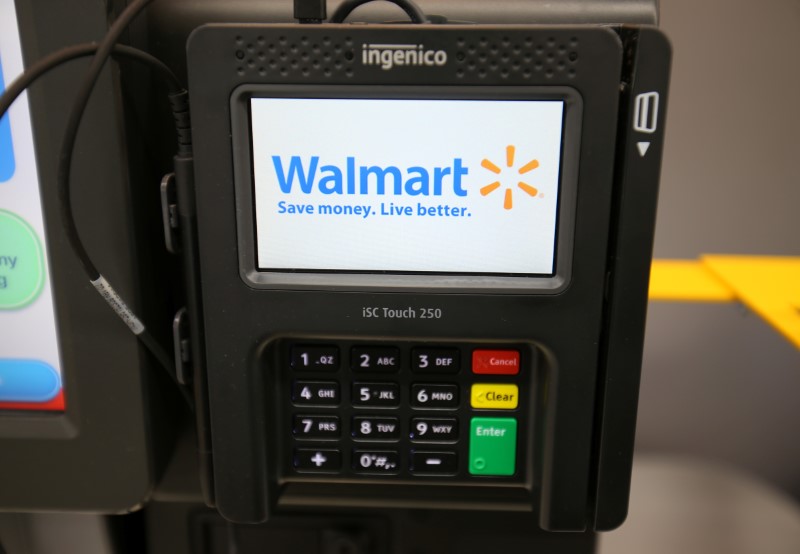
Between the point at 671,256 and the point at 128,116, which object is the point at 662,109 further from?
the point at 671,256

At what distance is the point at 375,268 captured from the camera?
37cm

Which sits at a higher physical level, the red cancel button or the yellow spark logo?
the yellow spark logo

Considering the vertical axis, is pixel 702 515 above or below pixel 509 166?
below

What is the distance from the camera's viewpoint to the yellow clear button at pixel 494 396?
0.40m

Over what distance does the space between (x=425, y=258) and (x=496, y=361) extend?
73 mm

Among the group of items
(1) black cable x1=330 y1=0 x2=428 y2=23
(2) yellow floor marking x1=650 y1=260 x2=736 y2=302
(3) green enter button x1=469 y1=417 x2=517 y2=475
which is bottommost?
(2) yellow floor marking x1=650 y1=260 x2=736 y2=302

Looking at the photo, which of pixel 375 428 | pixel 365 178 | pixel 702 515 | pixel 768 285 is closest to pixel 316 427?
pixel 375 428

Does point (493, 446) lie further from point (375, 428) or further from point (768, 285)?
point (768, 285)

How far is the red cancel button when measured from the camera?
395 mm

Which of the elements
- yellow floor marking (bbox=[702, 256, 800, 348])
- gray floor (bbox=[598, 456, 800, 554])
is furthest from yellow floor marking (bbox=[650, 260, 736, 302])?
gray floor (bbox=[598, 456, 800, 554])

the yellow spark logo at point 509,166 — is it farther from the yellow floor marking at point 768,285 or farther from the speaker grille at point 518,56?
the yellow floor marking at point 768,285

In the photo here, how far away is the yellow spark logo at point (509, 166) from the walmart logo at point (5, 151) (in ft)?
0.80

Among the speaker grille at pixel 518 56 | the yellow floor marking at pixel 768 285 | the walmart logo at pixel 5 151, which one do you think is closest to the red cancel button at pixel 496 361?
the speaker grille at pixel 518 56

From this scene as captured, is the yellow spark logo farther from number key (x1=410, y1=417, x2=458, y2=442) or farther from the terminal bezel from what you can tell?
number key (x1=410, y1=417, x2=458, y2=442)
